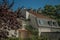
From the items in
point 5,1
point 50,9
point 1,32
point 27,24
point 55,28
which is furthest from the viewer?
point 50,9

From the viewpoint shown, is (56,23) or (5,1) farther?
(56,23)

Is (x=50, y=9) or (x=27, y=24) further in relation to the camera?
(x=50, y=9)

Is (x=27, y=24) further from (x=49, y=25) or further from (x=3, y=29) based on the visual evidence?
(x=3, y=29)

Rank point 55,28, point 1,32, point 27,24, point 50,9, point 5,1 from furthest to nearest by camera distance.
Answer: point 50,9
point 55,28
point 27,24
point 5,1
point 1,32

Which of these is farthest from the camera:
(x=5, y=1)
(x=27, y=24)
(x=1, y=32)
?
(x=27, y=24)

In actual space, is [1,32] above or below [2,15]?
below

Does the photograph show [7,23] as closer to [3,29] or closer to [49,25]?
[3,29]

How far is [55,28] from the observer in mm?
43844

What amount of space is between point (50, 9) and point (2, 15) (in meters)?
56.7

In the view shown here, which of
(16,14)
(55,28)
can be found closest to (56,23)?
(55,28)

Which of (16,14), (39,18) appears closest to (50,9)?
(39,18)

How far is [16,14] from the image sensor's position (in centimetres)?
1010

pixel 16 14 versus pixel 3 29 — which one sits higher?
pixel 16 14

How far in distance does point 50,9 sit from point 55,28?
22.3 metres
